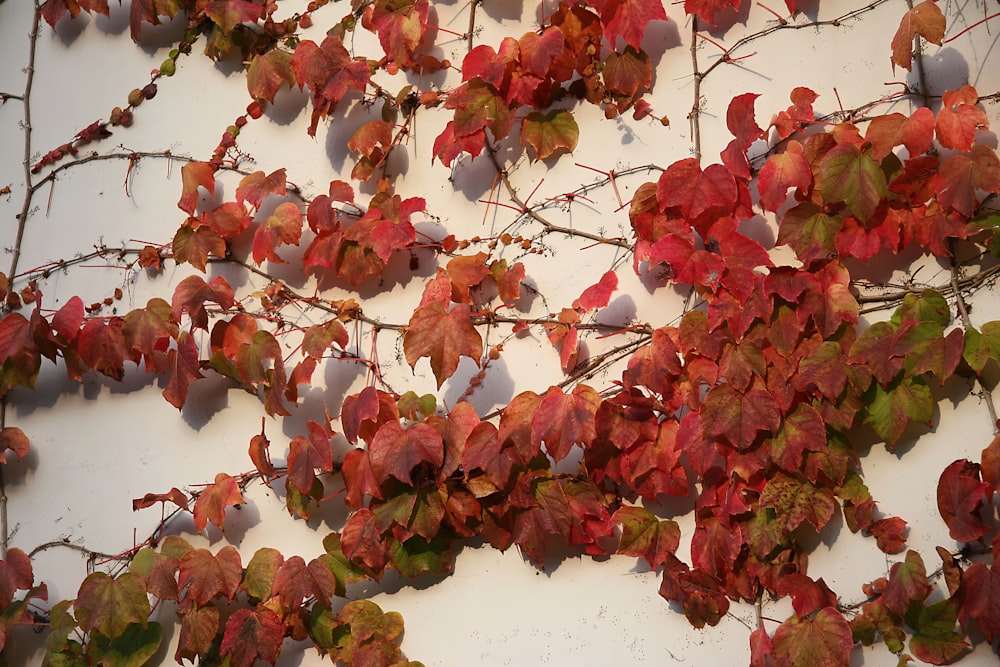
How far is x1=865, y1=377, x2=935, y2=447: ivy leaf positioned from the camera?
162 cm

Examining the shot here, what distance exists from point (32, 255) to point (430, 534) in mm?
1392

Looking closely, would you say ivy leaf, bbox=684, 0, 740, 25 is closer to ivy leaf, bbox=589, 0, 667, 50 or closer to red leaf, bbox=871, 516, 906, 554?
ivy leaf, bbox=589, 0, 667, 50

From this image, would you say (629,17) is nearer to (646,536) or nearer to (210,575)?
(646,536)

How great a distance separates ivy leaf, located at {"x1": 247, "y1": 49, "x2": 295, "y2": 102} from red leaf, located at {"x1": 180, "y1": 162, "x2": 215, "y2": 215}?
8.5 inches

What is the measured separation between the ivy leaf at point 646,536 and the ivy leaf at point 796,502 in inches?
7.3

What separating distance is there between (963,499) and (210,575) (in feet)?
4.87

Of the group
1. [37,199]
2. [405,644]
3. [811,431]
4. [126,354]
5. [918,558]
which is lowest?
[405,644]

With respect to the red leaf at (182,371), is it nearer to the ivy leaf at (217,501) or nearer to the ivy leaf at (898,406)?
the ivy leaf at (217,501)

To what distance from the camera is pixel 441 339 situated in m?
1.85

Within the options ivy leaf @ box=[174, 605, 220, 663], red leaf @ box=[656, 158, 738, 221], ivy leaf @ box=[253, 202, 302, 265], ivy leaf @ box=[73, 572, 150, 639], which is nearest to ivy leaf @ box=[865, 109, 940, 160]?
red leaf @ box=[656, 158, 738, 221]

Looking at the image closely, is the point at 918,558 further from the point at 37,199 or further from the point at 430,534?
the point at 37,199

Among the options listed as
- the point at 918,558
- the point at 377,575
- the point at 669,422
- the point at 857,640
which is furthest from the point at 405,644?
the point at 918,558

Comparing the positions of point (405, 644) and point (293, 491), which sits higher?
point (293, 491)

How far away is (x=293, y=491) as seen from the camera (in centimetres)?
203
